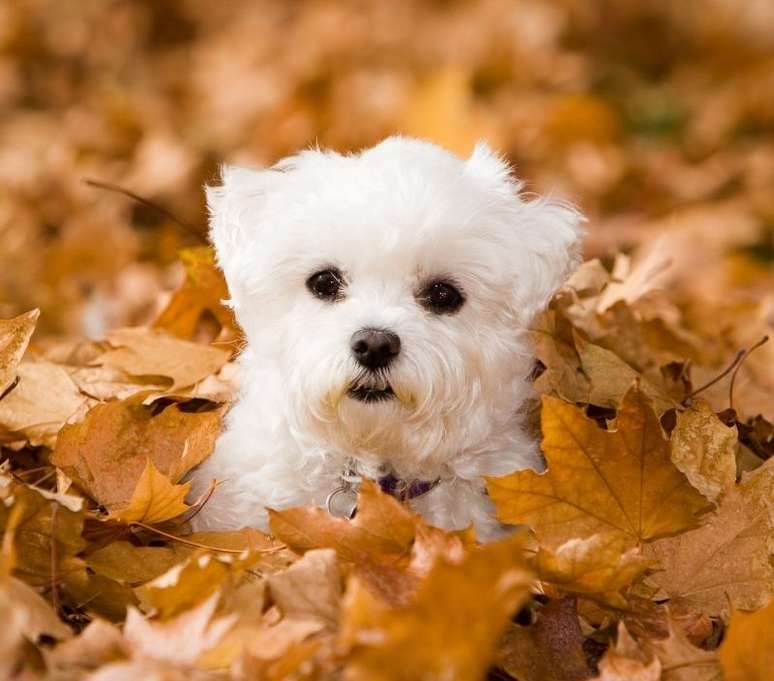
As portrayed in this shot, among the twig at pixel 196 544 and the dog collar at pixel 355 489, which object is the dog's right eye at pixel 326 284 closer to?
the dog collar at pixel 355 489

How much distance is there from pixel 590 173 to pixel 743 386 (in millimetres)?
3634

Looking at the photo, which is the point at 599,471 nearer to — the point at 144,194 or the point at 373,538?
the point at 373,538

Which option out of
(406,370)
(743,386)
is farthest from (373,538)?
(743,386)

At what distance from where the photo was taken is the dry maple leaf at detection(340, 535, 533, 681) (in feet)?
4.49

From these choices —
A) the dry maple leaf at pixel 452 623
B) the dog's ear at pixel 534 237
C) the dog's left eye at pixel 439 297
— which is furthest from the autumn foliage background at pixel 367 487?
the dog's left eye at pixel 439 297

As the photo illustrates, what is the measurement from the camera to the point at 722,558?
6.35 ft

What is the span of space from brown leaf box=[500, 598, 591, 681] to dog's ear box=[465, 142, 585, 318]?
2.13 feet

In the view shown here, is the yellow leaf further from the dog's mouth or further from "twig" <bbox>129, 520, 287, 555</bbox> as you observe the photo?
the dog's mouth

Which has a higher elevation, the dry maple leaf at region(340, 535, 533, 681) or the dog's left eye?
the dry maple leaf at region(340, 535, 533, 681)

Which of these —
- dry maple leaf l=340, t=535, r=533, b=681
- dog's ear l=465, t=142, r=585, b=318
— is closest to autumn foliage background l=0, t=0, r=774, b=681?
dry maple leaf l=340, t=535, r=533, b=681

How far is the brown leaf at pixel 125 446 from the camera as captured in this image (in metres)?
2.07

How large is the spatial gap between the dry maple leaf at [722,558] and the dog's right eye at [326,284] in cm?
75

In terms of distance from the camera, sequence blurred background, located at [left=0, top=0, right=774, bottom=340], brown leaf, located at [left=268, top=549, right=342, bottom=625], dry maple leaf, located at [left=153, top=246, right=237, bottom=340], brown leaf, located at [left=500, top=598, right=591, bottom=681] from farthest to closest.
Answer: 1. blurred background, located at [left=0, top=0, right=774, bottom=340]
2. dry maple leaf, located at [left=153, top=246, right=237, bottom=340]
3. brown leaf, located at [left=500, top=598, right=591, bottom=681]
4. brown leaf, located at [left=268, top=549, right=342, bottom=625]

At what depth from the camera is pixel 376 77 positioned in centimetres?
729
